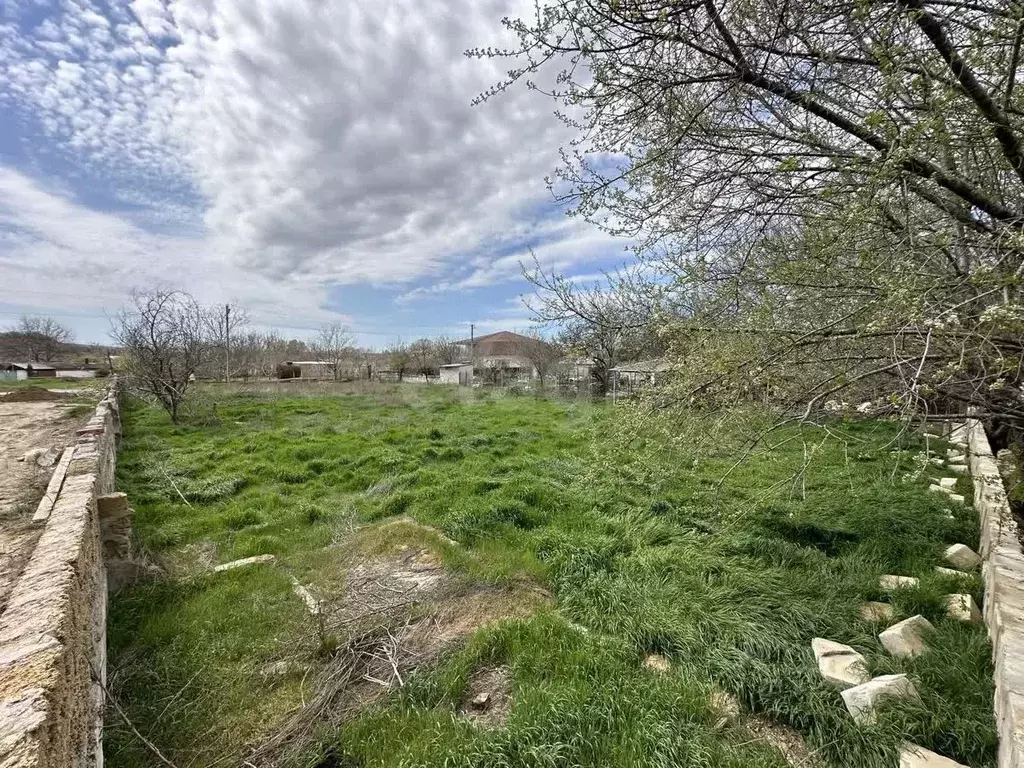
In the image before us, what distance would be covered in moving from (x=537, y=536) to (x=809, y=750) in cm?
262

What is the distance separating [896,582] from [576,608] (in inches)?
98.1

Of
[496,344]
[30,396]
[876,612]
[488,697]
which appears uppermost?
[496,344]

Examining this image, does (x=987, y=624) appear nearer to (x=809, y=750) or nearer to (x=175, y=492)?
(x=809, y=750)

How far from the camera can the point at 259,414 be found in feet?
41.7

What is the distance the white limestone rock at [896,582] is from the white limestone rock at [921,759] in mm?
1630

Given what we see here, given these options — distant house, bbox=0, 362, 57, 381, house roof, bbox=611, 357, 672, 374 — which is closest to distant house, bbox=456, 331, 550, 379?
house roof, bbox=611, 357, 672, 374

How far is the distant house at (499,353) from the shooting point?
33.0 meters

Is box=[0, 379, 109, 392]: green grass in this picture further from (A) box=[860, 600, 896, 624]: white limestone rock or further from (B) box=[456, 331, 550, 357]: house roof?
(B) box=[456, 331, 550, 357]: house roof

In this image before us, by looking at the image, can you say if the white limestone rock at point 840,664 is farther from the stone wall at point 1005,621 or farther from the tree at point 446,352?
the tree at point 446,352

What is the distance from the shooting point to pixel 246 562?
405cm

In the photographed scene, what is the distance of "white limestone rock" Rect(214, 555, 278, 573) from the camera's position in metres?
3.93

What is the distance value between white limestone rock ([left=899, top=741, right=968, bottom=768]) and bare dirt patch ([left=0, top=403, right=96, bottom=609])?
451 centimetres

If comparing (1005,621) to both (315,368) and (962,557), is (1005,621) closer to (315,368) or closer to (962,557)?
(962,557)

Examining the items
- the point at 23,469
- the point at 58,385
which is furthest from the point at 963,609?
the point at 58,385
